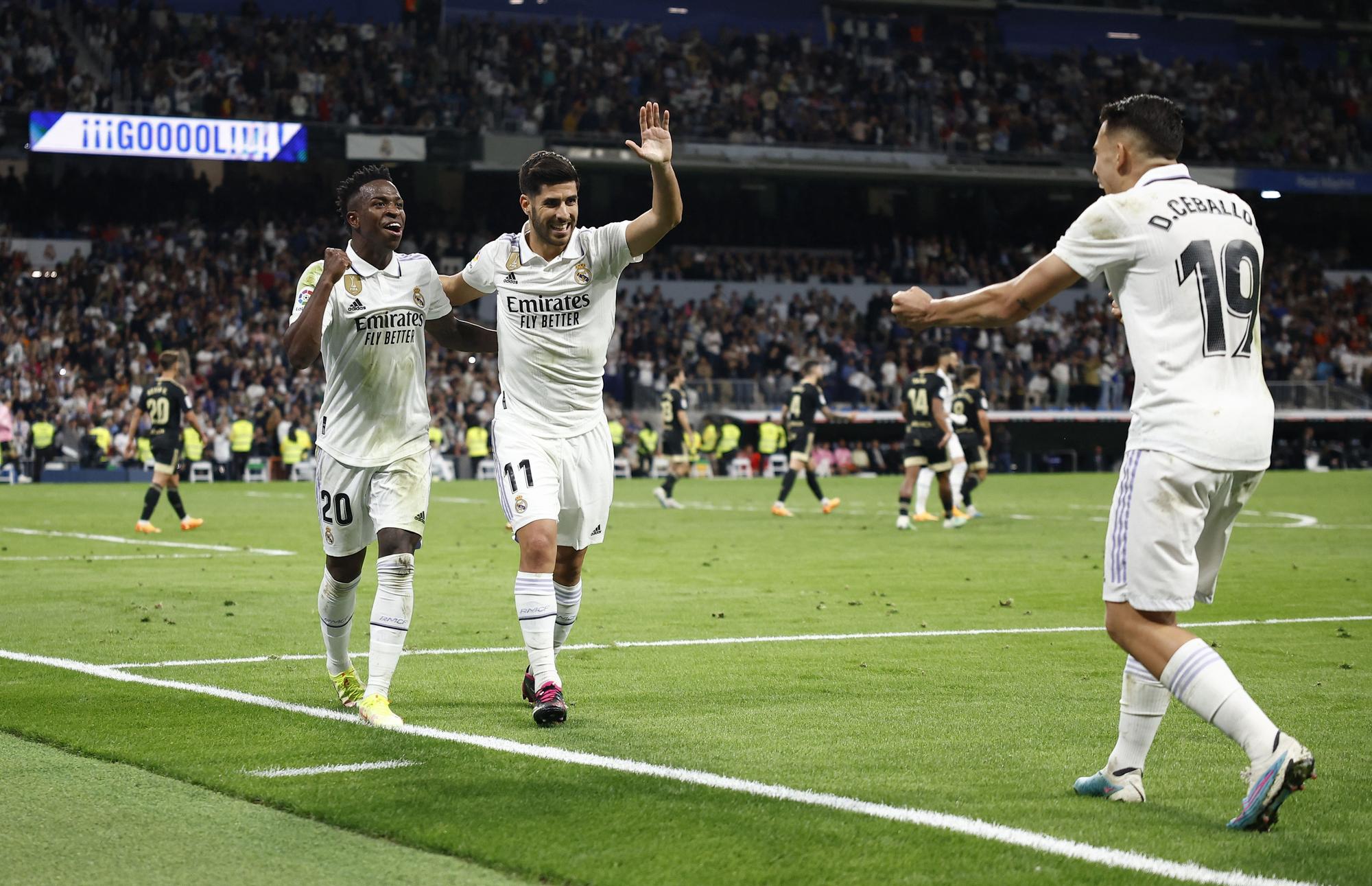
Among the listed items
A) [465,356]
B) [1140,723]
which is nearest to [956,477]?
[1140,723]

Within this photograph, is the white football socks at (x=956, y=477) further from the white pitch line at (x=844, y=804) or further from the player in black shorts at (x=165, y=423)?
the white pitch line at (x=844, y=804)

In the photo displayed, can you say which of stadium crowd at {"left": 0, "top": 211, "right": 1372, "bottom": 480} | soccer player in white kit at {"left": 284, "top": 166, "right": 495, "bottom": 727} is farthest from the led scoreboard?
soccer player in white kit at {"left": 284, "top": 166, "right": 495, "bottom": 727}

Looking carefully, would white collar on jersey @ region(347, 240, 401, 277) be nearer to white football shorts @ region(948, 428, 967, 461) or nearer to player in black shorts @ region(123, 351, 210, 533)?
player in black shorts @ region(123, 351, 210, 533)

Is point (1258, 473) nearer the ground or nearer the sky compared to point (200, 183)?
nearer the ground

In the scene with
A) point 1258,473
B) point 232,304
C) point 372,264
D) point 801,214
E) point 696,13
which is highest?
point 696,13

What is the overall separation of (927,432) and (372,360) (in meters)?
15.0

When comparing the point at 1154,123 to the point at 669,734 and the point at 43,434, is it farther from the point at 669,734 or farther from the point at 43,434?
the point at 43,434

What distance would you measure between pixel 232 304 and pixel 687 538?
85.8 feet

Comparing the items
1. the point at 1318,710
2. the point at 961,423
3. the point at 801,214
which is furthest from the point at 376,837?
the point at 801,214

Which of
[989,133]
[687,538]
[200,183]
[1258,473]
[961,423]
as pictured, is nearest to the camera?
[1258,473]

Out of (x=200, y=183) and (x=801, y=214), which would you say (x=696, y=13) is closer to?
(x=801, y=214)

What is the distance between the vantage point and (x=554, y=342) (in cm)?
739

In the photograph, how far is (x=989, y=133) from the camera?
165 feet

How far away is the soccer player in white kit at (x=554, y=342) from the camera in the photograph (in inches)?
285
